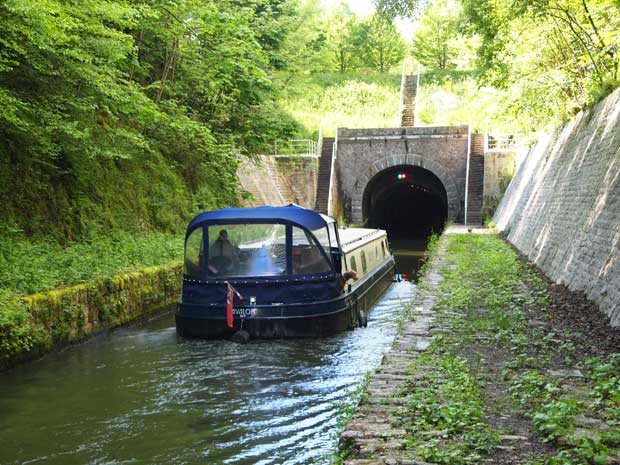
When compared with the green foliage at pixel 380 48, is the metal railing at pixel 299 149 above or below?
below

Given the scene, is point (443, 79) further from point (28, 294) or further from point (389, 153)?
point (28, 294)

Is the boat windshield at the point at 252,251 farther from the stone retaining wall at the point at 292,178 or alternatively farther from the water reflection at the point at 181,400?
the stone retaining wall at the point at 292,178

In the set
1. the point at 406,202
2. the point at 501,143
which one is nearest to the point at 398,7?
the point at 501,143

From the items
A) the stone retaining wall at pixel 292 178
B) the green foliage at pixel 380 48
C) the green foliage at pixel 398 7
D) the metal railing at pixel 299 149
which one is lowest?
the stone retaining wall at pixel 292 178

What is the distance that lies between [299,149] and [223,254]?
20.8 meters

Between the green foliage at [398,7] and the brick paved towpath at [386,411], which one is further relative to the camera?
the green foliage at [398,7]

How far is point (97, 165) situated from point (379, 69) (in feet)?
152

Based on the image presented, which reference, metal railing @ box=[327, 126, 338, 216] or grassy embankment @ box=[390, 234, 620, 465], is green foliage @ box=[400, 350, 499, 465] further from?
metal railing @ box=[327, 126, 338, 216]

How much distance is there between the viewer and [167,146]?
59.3ft

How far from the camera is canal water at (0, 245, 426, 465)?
5.65m

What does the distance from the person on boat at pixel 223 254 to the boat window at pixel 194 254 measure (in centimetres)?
19

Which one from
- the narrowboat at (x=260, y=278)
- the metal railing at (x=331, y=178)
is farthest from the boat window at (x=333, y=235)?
the metal railing at (x=331, y=178)

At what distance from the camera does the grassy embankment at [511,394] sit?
4.15m

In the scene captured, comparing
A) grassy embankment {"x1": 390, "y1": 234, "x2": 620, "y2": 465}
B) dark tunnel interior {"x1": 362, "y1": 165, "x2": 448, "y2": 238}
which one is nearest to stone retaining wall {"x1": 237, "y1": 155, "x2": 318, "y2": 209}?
dark tunnel interior {"x1": 362, "y1": 165, "x2": 448, "y2": 238}
